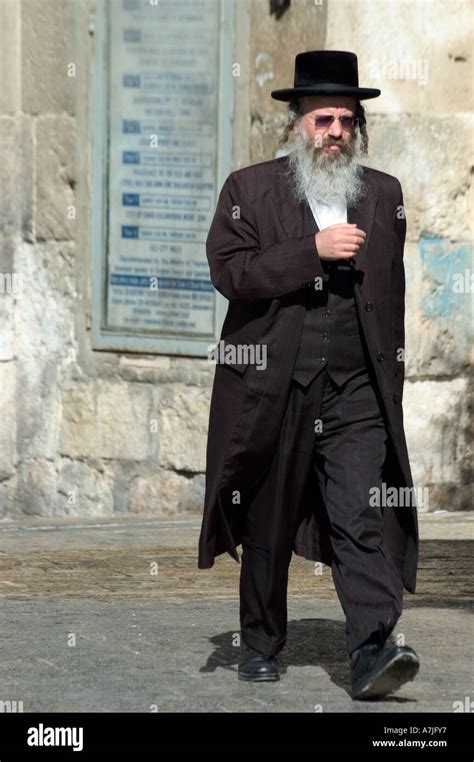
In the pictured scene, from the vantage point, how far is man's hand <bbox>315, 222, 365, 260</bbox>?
4.91 meters

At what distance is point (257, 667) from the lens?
5203 mm

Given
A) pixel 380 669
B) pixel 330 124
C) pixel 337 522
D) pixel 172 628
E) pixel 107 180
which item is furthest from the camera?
pixel 107 180

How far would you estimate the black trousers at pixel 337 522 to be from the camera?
4.94 metres

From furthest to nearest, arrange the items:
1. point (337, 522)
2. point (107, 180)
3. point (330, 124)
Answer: point (107, 180) < point (330, 124) < point (337, 522)

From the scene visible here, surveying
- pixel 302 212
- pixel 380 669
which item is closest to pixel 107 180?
pixel 302 212

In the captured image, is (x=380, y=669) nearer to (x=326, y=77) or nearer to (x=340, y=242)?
(x=340, y=242)

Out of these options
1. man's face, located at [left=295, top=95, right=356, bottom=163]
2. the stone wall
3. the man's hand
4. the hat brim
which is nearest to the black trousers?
the man's hand

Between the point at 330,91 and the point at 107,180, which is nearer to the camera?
the point at 330,91

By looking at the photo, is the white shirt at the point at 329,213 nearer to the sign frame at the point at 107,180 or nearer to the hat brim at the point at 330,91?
the hat brim at the point at 330,91

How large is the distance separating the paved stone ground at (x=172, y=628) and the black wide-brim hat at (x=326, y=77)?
1.75 m

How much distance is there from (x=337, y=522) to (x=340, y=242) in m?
0.80

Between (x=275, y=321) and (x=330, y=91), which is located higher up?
(x=330, y=91)
